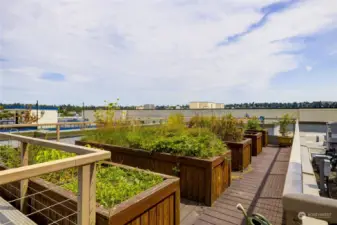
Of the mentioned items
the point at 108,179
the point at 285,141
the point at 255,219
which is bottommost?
the point at 285,141

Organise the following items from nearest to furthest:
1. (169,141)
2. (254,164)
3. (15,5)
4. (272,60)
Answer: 1. (169,141)
2. (15,5)
3. (254,164)
4. (272,60)

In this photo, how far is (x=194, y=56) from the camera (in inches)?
339

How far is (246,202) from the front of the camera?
315 cm

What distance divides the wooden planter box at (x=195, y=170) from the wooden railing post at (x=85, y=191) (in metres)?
2.03

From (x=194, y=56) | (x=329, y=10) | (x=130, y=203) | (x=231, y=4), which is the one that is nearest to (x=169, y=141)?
(x=130, y=203)

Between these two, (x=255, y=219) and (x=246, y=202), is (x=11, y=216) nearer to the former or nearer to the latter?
(x=255, y=219)

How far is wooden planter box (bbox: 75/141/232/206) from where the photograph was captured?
10.2 ft

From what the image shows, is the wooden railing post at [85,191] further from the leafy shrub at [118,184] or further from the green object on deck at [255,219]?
the green object on deck at [255,219]

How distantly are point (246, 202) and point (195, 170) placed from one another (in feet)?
2.94

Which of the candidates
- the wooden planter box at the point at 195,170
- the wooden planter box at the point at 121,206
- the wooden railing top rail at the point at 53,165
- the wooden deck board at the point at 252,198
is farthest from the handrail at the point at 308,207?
the wooden planter box at the point at 195,170

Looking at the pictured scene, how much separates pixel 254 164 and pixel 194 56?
503 centimetres

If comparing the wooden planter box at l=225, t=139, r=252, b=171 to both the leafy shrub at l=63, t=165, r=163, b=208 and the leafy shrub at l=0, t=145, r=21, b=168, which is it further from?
the leafy shrub at l=0, t=145, r=21, b=168

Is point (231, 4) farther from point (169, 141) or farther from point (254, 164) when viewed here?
point (254, 164)

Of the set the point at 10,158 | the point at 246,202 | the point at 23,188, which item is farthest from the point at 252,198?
the point at 10,158
